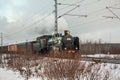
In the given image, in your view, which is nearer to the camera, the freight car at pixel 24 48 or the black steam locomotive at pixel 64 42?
the freight car at pixel 24 48

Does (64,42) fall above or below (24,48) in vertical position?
above

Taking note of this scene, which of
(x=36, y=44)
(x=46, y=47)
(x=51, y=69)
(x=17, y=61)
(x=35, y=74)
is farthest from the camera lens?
(x=36, y=44)

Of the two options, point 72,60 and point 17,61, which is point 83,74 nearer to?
point 72,60

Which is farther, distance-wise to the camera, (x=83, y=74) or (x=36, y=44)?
(x=36, y=44)

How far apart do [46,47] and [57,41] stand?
13.5 feet

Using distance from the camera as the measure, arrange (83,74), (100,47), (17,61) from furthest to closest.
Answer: (100,47) < (17,61) < (83,74)

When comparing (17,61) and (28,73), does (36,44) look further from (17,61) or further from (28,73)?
(28,73)

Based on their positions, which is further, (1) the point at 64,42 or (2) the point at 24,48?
(1) the point at 64,42

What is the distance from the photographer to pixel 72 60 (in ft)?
44.0

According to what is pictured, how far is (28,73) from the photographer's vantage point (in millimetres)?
18828

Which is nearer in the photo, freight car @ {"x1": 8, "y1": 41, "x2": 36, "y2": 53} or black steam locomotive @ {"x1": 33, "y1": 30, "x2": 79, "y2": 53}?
freight car @ {"x1": 8, "y1": 41, "x2": 36, "y2": 53}

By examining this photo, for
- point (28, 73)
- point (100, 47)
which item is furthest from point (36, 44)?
point (100, 47)

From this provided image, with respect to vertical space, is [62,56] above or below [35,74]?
above

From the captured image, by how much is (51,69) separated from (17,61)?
1100cm
